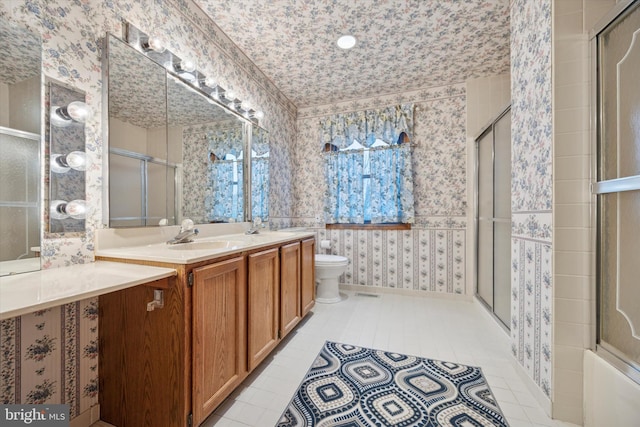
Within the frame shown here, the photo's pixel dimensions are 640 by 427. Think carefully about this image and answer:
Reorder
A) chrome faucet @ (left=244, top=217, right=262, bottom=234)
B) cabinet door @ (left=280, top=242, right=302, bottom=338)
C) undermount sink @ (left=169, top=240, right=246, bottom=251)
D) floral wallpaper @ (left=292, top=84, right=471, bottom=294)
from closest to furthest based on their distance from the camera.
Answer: undermount sink @ (left=169, top=240, right=246, bottom=251), cabinet door @ (left=280, top=242, right=302, bottom=338), chrome faucet @ (left=244, top=217, right=262, bottom=234), floral wallpaper @ (left=292, top=84, right=471, bottom=294)

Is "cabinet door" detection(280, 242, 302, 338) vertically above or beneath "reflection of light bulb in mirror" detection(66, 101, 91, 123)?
beneath

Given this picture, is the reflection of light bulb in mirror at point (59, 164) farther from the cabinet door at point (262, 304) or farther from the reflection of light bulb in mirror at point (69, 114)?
the cabinet door at point (262, 304)

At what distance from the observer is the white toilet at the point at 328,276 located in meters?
2.67

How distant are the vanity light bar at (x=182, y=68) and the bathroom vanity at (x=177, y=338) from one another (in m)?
1.11

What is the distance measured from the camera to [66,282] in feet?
2.78

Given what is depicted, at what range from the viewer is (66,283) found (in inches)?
32.8

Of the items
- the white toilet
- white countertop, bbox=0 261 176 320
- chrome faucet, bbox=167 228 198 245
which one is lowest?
the white toilet

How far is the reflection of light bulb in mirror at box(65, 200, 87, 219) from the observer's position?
1.10m

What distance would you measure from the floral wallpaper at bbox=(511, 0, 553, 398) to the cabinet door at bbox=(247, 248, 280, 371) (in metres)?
1.49

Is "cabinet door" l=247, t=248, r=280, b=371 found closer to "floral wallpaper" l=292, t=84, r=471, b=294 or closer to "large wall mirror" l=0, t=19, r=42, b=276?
"large wall mirror" l=0, t=19, r=42, b=276

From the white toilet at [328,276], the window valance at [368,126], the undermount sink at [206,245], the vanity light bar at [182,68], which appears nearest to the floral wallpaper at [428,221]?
the window valance at [368,126]

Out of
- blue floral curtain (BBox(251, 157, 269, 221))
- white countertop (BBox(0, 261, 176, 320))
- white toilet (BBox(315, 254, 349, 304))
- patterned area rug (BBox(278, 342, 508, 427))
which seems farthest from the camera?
white toilet (BBox(315, 254, 349, 304))

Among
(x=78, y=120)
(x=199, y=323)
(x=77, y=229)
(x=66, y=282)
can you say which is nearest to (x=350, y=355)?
(x=199, y=323)

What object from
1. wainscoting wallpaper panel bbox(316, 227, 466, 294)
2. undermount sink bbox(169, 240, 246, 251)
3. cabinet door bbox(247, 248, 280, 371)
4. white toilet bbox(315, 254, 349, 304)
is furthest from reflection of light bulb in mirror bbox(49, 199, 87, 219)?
wainscoting wallpaper panel bbox(316, 227, 466, 294)
